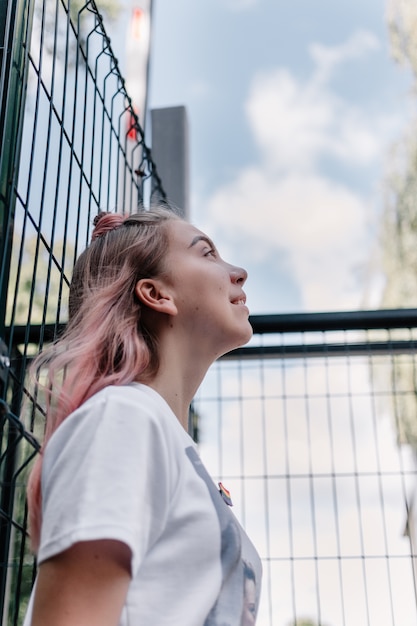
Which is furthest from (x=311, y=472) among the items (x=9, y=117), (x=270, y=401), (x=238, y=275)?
(x=9, y=117)

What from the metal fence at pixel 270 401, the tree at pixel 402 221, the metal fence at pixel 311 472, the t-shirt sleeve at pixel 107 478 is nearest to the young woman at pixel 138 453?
the t-shirt sleeve at pixel 107 478

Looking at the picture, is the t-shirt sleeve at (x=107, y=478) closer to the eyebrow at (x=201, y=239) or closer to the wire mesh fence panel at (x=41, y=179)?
the wire mesh fence panel at (x=41, y=179)

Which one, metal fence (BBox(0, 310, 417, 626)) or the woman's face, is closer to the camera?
the woman's face

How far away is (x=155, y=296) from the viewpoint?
109 centimetres

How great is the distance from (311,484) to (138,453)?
1.54 metres

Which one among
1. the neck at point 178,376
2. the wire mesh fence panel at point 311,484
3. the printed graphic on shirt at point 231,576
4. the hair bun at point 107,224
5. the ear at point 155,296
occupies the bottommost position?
the wire mesh fence panel at point 311,484

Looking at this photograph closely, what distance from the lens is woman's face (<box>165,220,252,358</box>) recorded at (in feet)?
3.59

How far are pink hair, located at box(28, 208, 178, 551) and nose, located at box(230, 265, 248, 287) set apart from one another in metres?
0.10

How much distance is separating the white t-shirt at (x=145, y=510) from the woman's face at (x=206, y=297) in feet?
0.70

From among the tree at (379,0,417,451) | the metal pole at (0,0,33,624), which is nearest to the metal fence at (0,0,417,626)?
the metal pole at (0,0,33,624)

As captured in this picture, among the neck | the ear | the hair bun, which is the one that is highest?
the hair bun

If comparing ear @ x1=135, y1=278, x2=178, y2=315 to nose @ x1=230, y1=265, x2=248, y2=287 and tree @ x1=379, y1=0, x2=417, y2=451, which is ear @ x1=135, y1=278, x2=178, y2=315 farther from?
tree @ x1=379, y1=0, x2=417, y2=451

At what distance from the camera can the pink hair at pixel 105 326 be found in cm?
94

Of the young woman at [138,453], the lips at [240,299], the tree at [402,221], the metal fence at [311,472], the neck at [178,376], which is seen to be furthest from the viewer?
the tree at [402,221]
